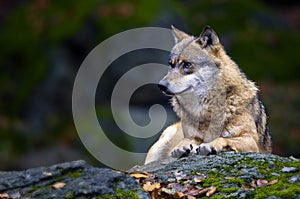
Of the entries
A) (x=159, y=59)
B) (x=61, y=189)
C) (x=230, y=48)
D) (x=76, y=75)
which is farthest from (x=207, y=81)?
(x=230, y=48)

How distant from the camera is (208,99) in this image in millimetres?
8812

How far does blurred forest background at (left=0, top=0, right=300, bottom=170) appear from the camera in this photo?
18266 millimetres

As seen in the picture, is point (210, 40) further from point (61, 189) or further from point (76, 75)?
point (76, 75)

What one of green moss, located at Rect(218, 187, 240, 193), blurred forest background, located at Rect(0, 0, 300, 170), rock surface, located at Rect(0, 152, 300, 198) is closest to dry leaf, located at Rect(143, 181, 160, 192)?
rock surface, located at Rect(0, 152, 300, 198)

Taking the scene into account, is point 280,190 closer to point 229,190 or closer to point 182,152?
point 229,190

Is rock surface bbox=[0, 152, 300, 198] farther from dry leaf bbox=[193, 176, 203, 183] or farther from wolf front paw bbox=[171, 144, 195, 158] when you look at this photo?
wolf front paw bbox=[171, 144, 195, 158]

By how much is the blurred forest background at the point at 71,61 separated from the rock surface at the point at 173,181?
10.1 m

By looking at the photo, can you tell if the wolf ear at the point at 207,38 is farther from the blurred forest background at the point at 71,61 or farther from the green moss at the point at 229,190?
the blurred forest background at the point at 71,61

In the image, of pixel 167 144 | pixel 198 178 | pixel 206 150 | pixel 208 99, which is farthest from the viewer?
pixel 167 144

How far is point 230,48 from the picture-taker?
2167 centimetres

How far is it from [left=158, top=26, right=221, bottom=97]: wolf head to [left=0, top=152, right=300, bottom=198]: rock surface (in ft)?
5.85

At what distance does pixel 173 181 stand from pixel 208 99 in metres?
2.28

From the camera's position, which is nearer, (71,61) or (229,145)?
(229,145)

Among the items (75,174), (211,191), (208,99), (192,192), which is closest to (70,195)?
(75,174)
